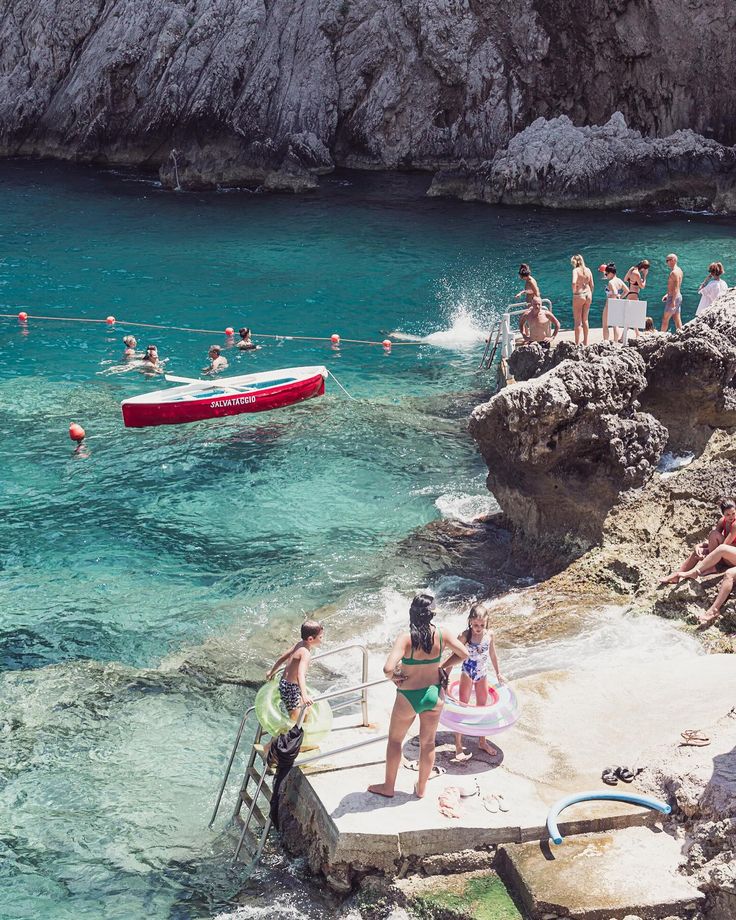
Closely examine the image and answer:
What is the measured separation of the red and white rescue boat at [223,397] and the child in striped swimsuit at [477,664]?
45.6ft

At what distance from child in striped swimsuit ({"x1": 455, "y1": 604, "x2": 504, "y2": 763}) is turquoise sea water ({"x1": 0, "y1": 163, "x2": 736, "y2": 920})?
259 centimetres

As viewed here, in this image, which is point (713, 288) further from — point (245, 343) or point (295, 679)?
point (295, 679)

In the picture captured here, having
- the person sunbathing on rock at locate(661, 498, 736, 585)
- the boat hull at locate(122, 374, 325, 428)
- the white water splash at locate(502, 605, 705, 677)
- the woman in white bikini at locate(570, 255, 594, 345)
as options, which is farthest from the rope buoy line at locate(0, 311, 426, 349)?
the white water splash at locate(502, 605, 705, 677)

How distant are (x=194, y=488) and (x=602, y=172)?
3285 cm

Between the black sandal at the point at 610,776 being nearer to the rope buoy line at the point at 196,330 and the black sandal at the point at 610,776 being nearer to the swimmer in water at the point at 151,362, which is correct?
the swimmer in water at the point at 151,362

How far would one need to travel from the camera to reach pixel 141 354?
1113 inches

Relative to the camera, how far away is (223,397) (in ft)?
75.5

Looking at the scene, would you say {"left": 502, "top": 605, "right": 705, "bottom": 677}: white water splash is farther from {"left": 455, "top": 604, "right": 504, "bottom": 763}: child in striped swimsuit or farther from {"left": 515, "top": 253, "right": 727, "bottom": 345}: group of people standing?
{"left": 515, "top": 253, "right": 727, "bottom": 345}: group of people standing

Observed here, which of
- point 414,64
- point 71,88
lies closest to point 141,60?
point 71,88

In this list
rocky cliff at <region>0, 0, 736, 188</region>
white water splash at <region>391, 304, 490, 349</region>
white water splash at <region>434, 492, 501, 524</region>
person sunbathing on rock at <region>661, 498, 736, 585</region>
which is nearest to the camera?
person sunbathing on rock at <region>661, 498, 736, 585</region>

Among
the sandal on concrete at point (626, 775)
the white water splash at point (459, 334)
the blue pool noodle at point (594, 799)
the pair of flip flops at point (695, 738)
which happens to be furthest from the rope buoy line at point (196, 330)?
the blue pool noodle at point (594, 799)

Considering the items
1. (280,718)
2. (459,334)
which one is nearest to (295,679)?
(280,718)

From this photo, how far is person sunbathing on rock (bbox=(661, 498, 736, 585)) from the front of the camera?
13.2 metres

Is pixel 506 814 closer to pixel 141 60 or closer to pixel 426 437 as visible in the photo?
pixel 426 437
